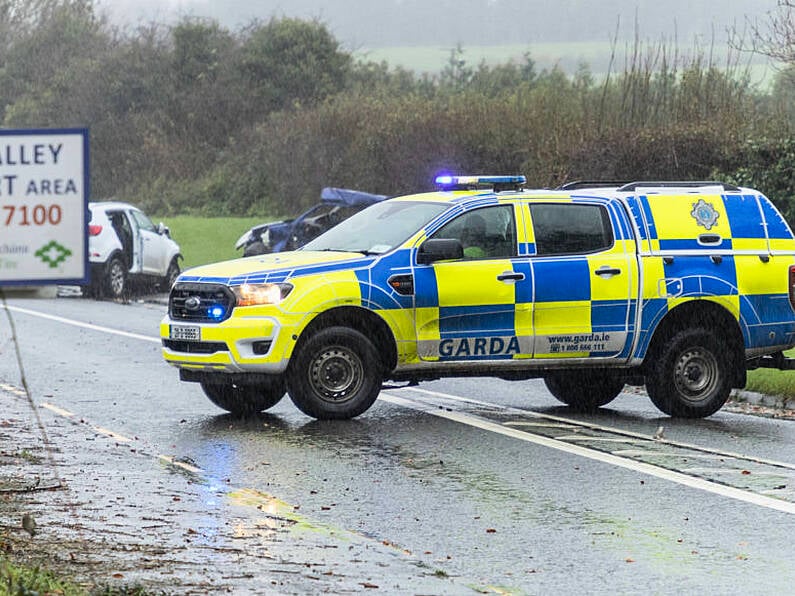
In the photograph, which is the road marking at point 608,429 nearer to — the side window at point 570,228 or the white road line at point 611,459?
the white road line at point 611,459

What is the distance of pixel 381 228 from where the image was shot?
1334 centimetres

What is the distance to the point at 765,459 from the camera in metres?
11.1

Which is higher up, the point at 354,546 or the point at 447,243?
the point at 447,243

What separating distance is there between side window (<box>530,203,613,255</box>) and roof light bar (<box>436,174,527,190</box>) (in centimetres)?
43

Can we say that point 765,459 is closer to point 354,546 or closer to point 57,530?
point 354,546

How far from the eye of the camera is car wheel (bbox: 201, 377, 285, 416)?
523 inches

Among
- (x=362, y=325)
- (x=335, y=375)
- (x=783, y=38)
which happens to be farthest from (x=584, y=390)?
(x=783, y=38)

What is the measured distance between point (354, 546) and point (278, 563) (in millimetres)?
587

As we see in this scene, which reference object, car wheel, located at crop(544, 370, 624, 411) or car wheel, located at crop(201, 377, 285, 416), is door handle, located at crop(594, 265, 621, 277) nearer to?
car wheel, located at crop(544, 370, 624, 411)

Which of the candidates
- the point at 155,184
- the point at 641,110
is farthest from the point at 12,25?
the point at 641,110

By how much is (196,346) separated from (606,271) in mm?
3290

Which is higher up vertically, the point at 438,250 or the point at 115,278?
the point at 438,250

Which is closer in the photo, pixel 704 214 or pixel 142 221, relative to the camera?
pixel 704 214

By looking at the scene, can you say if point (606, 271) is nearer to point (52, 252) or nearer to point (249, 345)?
point (249, 345)
